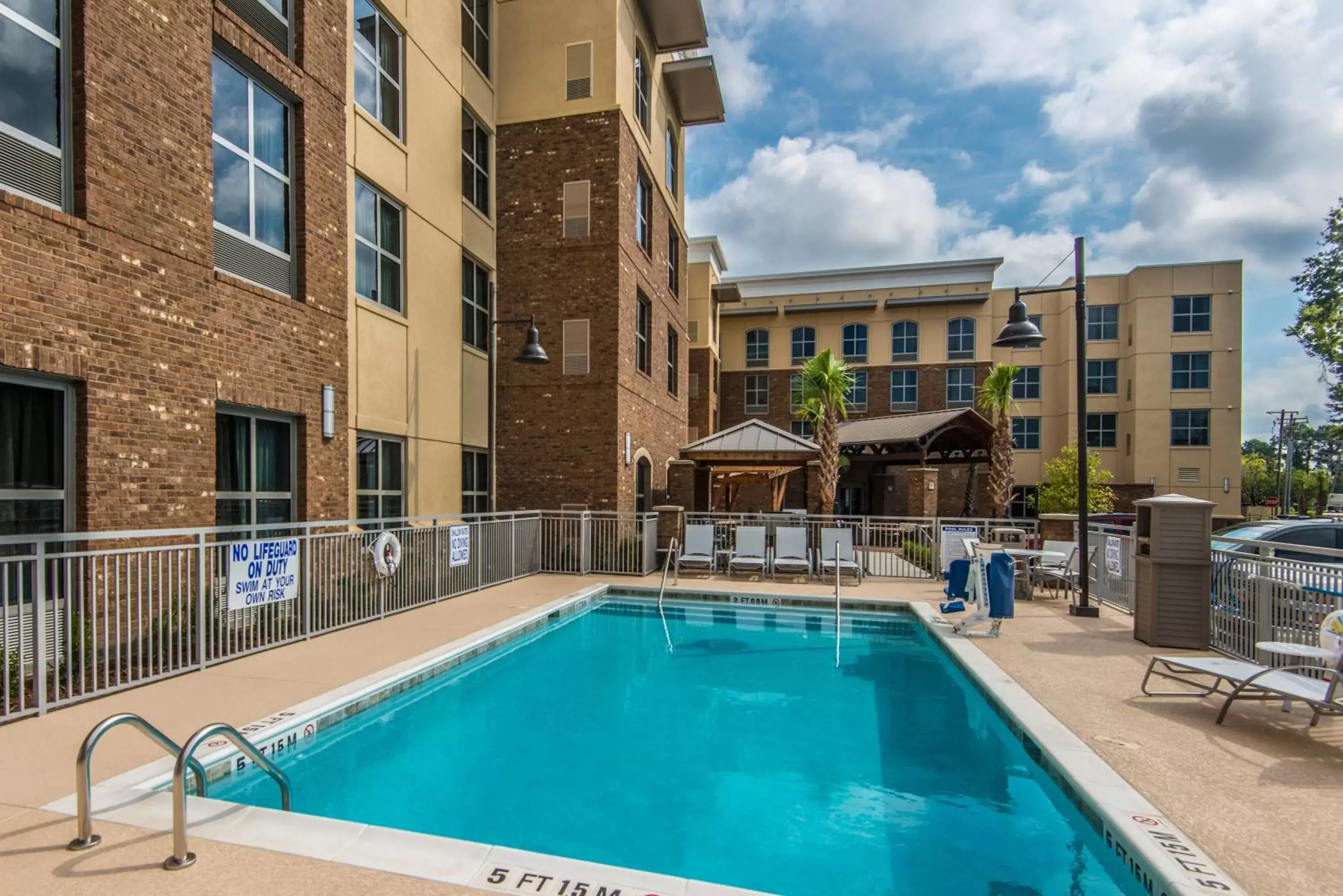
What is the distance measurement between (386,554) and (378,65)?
27.0 ft

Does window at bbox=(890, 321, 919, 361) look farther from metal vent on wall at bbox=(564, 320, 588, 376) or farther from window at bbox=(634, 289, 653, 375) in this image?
metal vent on wall at bbox=(564, 320, 588, 376)

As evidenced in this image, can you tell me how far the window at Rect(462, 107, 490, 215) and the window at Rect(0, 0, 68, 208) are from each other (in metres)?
7.84

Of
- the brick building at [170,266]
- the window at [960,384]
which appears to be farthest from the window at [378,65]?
the window at [960,384]

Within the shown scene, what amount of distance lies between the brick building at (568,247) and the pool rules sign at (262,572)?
7.50m

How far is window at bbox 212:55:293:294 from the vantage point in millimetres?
8070

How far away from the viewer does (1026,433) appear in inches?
1224

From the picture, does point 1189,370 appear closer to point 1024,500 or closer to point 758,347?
point 1024,500

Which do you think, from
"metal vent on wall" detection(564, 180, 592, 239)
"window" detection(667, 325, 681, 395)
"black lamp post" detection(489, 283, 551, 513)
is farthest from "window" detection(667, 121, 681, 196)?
"black lamp post" detection(489, 283, 551, 513)

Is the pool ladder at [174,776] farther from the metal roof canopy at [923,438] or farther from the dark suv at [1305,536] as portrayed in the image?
the metal roof canopy at [923,438]

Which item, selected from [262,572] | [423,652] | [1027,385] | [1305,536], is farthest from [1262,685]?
[1027,385]

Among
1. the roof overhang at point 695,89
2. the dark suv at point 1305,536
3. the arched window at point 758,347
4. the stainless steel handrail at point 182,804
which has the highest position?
the roof overhang at point 695,89

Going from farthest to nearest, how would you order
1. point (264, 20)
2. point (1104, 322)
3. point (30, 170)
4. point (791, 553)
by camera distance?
point (1104, 322) < point (791, 553) < point (264, 20) < point (30, 170)

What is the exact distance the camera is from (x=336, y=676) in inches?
246

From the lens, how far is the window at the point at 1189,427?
28328 mm
